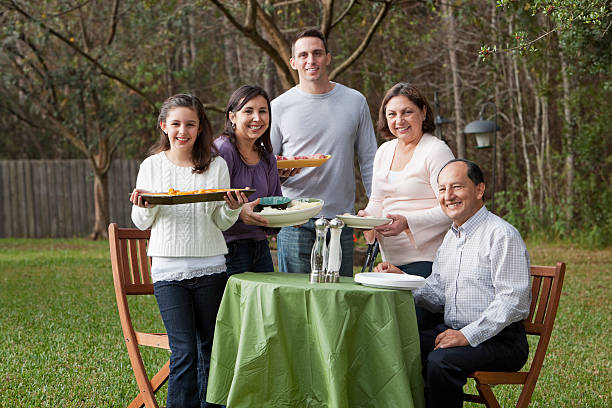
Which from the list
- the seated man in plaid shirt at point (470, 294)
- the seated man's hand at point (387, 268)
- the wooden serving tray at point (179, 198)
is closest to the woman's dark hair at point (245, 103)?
the wooden serving tray at point (179, 198)

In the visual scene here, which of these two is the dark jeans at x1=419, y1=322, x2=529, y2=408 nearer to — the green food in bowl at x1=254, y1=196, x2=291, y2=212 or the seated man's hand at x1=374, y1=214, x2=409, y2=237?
the seated man's hand at x1=374, y1=214, x2=409, y2=237

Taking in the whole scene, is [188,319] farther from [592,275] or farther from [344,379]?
[592,275]

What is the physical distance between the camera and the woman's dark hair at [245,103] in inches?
143

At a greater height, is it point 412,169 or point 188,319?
point 412,169

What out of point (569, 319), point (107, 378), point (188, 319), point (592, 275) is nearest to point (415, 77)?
point (592, 275)

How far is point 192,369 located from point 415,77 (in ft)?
46.7

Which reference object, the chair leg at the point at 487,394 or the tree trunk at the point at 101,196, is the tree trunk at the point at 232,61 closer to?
the tree trunk at the point at 101,196

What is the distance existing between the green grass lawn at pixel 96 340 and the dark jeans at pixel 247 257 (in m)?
1.48

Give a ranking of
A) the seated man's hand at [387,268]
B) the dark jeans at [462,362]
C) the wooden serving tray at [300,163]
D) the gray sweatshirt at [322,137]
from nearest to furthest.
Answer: the dark jeans at [462,362] < the seated man's hand at [387,268] < the wooden serving tray at [300,163] < the gray sweatshirt at [322,137]

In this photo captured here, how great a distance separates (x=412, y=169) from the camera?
146 inches

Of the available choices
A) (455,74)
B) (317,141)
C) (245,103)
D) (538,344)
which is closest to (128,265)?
(245,103)

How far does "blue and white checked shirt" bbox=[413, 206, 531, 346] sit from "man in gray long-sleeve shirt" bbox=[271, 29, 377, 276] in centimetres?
82

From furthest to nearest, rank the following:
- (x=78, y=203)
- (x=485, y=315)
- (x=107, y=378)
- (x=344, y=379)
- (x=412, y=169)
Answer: (x=78, y=203)
(x=107, y=378)
(x=412, y=169)
(x=485, y=315)
(x=344, y=379)

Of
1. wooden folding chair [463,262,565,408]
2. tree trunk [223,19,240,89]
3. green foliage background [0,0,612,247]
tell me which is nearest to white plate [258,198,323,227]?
wooden folding chair [463,262,565,408]
